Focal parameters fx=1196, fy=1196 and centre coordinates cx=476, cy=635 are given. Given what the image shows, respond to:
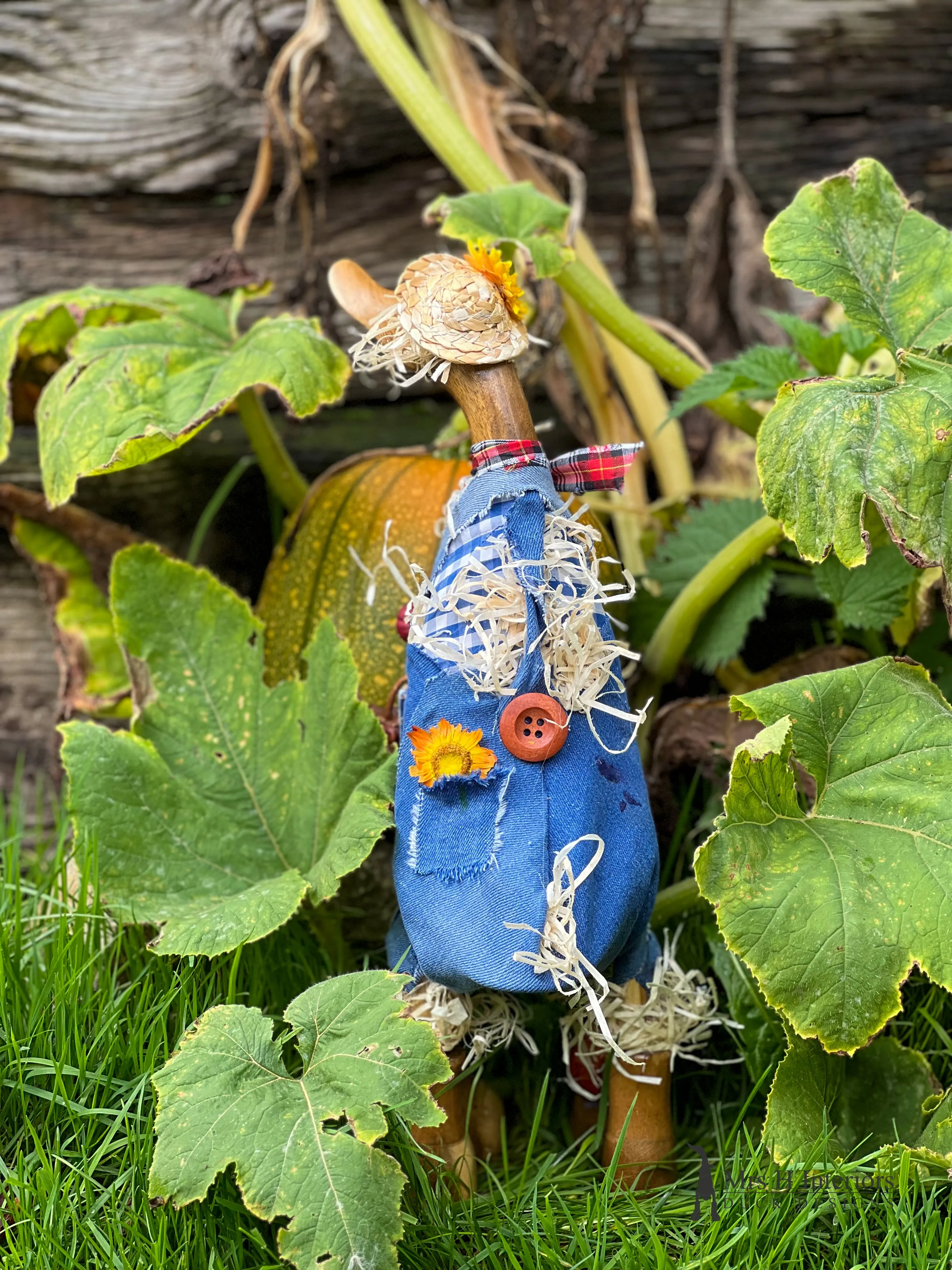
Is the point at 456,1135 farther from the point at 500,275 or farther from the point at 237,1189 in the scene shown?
the point at 500,275

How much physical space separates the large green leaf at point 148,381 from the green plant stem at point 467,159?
1.22ft

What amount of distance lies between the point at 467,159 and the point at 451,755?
1024 millimetres

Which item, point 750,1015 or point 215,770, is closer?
point 750,1015

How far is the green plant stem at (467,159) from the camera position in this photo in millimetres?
1716

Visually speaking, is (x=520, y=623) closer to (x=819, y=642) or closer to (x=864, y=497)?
(x=864, y=497)

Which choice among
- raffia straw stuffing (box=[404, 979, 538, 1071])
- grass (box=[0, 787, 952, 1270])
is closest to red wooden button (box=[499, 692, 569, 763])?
raffia straw stuffing (box=[404, 979, 538, 1071])

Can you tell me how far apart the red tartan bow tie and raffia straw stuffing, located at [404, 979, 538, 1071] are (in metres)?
0.56

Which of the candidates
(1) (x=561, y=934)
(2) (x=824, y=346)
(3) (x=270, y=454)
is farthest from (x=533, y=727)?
(3) (x=270, y=454)

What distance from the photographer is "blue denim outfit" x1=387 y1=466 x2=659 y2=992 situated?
3.88 feet

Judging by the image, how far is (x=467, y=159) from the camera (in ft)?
5.92

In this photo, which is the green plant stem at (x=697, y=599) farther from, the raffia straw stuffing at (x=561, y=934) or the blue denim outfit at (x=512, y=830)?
the raffia straw stuffing at (x=561, y=934)

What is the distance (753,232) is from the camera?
7.46ft

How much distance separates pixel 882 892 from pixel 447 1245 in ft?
1.86

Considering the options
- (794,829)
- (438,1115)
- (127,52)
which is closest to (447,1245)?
(438,1115)
